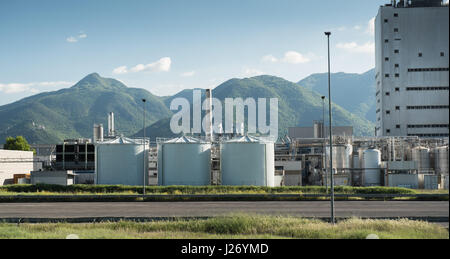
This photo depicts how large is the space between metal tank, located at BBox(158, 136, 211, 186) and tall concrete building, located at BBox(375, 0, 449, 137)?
194 ft

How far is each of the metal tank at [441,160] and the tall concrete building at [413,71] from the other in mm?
36471

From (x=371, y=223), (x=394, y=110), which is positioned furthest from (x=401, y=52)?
(x=371, y=223)

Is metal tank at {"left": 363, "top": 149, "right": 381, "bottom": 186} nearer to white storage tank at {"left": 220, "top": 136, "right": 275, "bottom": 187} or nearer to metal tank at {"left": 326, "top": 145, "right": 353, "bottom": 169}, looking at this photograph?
metal tank at {"left": 326, "top": 145, "right": 353, "bottom": 169}

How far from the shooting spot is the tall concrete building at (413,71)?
9369 centimetres

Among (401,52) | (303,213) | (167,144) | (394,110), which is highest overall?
(401,52)

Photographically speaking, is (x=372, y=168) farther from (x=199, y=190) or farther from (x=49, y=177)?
(x=49, y=177)

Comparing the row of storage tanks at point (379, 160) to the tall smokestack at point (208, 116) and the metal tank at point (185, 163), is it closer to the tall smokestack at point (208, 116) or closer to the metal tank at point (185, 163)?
the tall smokestack at point (208, 116)

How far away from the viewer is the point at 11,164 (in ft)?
218

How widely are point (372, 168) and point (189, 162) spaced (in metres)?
25.4

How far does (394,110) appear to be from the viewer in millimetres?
95250

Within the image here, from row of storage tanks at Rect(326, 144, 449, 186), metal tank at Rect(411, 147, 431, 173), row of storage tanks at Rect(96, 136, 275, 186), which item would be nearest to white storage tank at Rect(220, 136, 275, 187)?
row of storage tanks at Rect(96, 136, 275, 186)

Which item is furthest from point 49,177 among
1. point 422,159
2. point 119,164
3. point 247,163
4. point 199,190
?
point 422,159
